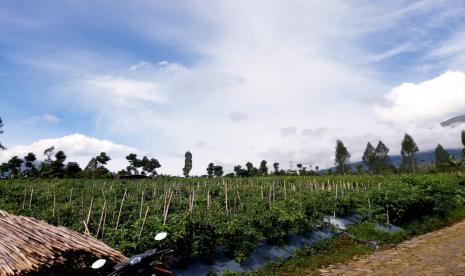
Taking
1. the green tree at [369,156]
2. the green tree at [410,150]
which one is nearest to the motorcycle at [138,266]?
the green tree at [410,150]

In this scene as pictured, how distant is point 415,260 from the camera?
382 inches

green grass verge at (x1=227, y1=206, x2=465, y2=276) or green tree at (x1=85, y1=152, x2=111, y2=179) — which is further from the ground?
green tree at (x1=85, y1=152, x2=111, y2=179)

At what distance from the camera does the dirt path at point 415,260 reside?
8.66 meters

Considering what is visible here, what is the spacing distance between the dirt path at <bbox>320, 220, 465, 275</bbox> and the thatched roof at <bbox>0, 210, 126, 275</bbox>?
580cm

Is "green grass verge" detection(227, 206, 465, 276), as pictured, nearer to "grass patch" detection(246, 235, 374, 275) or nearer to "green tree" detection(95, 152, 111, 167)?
"grass patch" detection(246, 235, 374, 275)

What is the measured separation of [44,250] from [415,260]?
8871 mm

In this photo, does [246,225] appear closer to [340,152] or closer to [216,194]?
[216,194]

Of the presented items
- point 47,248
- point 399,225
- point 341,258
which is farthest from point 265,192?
point 47,248

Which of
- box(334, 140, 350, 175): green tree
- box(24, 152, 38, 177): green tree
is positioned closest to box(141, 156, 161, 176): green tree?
box(24, 152, 38, 177): green tree

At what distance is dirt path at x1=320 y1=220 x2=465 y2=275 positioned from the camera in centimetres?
866

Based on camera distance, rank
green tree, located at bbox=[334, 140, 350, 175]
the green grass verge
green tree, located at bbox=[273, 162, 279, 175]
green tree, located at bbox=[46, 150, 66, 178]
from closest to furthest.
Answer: the green grass verge < green tree, located at bbox=[46, 150, 66, 178] < green tree, located at bbox=[273, 162, 279, 175] < green tree, located at bbox=[334, 140, 350, 175]

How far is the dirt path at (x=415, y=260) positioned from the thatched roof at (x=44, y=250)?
580cm

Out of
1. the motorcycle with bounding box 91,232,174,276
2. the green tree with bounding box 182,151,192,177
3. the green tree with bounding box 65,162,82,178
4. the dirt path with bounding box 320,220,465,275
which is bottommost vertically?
the dirt path with bounding box 320,220,465,275

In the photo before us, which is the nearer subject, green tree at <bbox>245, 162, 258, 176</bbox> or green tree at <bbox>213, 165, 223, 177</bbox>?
green tree at <bbox>245, 162, 258, 176</bbox>
